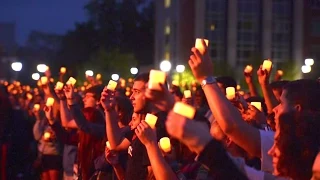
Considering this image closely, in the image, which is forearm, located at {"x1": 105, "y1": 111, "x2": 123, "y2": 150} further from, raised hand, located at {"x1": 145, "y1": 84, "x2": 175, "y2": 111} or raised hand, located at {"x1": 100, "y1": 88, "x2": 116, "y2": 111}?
raised hand, located at {"x1": 145, "y1": 84, "x2": 175, "y2": 111}

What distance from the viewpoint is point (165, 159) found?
5039 millimetres

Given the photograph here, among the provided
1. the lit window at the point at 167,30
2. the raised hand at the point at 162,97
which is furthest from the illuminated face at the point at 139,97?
the lit window at the point at 167,30

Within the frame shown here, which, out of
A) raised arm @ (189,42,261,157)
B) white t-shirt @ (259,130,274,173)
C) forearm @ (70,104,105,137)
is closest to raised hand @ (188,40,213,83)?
raised arm @ (189,42,261,157)

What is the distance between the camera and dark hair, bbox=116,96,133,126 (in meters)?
7.50

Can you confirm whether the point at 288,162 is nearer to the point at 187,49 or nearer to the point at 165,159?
the point at 165,159

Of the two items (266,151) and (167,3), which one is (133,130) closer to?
(266,151)

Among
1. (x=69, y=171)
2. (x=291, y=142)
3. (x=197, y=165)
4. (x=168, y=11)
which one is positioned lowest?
(x=69, y=171)

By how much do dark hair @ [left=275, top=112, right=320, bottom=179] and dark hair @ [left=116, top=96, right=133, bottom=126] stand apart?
392cm

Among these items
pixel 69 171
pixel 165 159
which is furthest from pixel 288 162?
pixel 69 171

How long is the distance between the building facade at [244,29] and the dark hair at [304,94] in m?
60.4

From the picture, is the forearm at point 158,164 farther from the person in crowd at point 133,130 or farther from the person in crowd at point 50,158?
the person in crowd at point 50,158

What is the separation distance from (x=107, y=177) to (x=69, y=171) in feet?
9.44

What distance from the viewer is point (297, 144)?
3.58 metres

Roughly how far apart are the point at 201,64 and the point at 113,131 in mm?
2652
